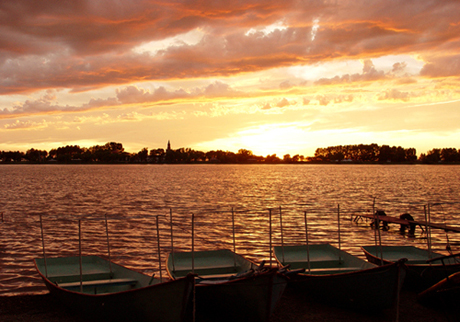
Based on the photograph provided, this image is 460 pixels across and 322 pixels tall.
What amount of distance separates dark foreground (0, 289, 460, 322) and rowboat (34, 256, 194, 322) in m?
0.71

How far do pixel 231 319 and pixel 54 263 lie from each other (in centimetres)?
780

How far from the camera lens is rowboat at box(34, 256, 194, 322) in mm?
10031

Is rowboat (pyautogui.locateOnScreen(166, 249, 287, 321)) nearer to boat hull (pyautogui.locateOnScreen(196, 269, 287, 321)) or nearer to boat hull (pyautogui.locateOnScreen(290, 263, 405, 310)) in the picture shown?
boat hull (pyautogui.locateOnScreen(196, 269, 287, 321))

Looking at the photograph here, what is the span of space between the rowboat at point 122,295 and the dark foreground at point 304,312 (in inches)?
27.8

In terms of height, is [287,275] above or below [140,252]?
above

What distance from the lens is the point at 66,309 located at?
41.5 ft

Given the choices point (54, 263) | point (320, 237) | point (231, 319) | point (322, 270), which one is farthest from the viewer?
point (320, 237)

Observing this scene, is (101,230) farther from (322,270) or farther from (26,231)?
(322,270)

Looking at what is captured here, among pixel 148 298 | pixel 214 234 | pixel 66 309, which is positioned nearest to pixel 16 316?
pixel 66 309

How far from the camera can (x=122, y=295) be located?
34.2 ft

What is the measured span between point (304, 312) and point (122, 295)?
18.7 ft

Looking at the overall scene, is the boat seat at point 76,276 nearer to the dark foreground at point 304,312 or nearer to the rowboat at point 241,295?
the dark foreground at point 304,312

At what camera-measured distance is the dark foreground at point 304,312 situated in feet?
38.3

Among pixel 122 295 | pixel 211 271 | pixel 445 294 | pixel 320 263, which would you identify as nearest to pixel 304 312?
pixel 320 263
